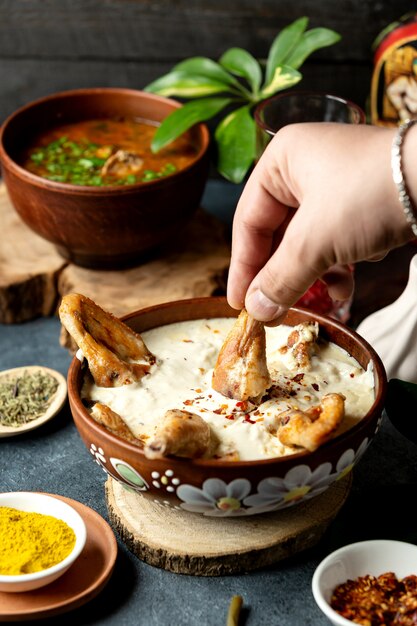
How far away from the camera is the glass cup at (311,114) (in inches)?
103

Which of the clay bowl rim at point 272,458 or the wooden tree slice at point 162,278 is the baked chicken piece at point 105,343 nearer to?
the clay bowl rim at point 272,458

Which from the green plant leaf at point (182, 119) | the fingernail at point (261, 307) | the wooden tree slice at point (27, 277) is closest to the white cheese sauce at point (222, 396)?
the fingernail at point (261, 307)

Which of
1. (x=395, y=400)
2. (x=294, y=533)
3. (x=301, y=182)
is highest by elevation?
(x=301, y=182)

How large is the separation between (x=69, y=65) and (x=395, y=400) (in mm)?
2144

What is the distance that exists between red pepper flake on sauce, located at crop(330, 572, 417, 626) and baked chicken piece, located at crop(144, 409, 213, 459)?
15.1 inches

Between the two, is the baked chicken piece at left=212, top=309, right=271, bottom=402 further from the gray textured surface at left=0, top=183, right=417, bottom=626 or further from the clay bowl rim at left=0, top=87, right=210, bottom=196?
the clay bowl rim at left=0, top=87, right=210, bottom=196

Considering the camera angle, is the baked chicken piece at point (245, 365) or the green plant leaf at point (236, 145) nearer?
the baked chicken piece at point (245, 365)

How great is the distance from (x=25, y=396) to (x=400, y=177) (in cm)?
129

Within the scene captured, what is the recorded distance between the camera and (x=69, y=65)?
352 cm

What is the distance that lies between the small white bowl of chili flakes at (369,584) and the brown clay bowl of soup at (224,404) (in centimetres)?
15

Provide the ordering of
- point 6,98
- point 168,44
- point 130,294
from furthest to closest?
point 6,98 < point 168,44 < point 130,294

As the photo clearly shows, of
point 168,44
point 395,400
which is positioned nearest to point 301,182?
point 395,400

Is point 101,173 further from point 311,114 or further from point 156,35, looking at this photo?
point 156,35

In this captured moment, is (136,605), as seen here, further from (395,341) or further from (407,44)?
(407,44)
